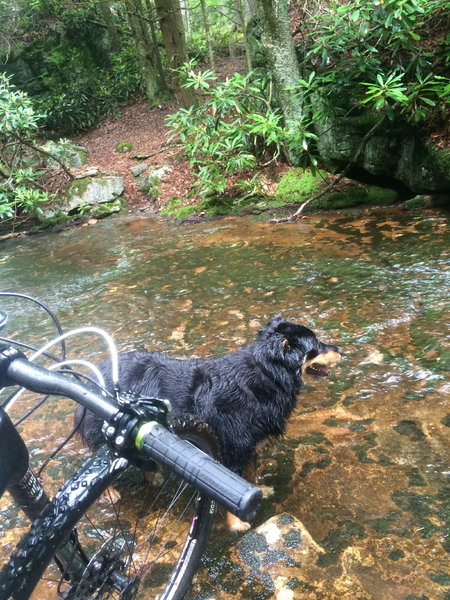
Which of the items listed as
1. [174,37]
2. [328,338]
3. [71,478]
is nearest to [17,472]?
[71,478]

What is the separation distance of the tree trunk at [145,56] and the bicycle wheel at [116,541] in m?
19.1

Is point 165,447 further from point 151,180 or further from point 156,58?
point 156,58

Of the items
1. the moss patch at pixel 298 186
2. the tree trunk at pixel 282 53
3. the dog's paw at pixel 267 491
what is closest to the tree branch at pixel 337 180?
the moss patch at pixel 298 186

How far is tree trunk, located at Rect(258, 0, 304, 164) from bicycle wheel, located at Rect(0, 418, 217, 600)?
8.48 metres

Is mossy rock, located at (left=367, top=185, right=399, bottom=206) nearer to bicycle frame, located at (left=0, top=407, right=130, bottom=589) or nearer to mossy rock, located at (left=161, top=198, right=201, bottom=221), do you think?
mossy rock, located at (left=161, top=198, right=201, bottom=221)

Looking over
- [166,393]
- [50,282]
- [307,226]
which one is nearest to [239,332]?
[166,393]

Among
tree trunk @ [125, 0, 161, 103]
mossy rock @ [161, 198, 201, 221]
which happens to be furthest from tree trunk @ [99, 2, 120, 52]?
mossy rock @ [161, 198, 201, 221]

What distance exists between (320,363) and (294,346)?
373 mm

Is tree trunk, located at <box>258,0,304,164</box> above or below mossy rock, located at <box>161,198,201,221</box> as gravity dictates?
above

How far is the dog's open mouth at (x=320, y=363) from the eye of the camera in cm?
317

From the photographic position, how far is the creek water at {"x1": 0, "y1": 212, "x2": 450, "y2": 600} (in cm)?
236

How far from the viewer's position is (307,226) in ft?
27.5

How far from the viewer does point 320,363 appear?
Answer: 128 inches

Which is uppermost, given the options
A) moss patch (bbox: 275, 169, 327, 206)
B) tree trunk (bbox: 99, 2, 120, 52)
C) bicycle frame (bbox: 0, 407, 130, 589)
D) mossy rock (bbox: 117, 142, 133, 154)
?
tree trunk (bbox: 99, 2, 120, 52)
